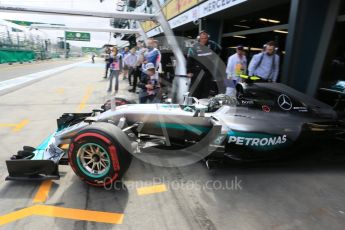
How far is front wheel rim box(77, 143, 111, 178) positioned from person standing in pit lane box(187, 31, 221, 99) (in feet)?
11.9

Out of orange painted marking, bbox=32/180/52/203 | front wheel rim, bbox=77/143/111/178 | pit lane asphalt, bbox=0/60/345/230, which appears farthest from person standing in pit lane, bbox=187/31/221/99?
orange painted marking, bbox=32/180/52/203

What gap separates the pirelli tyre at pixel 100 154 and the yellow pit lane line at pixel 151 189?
0.96 ft

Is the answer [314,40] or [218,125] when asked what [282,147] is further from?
[314,40]

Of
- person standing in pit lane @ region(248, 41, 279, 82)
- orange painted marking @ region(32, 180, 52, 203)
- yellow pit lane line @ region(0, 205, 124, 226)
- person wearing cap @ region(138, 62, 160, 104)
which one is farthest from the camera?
person wearing cap @ region(138, 62, 160, 104)

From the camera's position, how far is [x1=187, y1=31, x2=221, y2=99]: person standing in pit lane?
593 cm

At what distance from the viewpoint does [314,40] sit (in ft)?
18.0

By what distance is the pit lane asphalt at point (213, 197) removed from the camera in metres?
2.51

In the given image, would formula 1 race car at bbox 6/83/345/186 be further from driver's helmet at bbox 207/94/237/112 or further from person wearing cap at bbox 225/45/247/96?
person wearing cap at bbox 225/45/247/96

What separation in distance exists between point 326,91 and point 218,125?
2.95 meters

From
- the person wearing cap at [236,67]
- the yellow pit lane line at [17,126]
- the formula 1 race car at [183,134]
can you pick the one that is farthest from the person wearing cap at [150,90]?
the yellow pit lane line at [17,126]

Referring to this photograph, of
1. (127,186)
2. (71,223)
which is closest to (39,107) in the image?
(127,186)

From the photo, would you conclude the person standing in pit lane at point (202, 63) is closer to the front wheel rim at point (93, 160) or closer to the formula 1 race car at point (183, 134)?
the formula 1 race car at point (183, 134)

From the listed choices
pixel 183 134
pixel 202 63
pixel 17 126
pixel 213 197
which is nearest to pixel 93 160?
pixel 183 134

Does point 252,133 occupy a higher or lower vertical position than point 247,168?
higher
